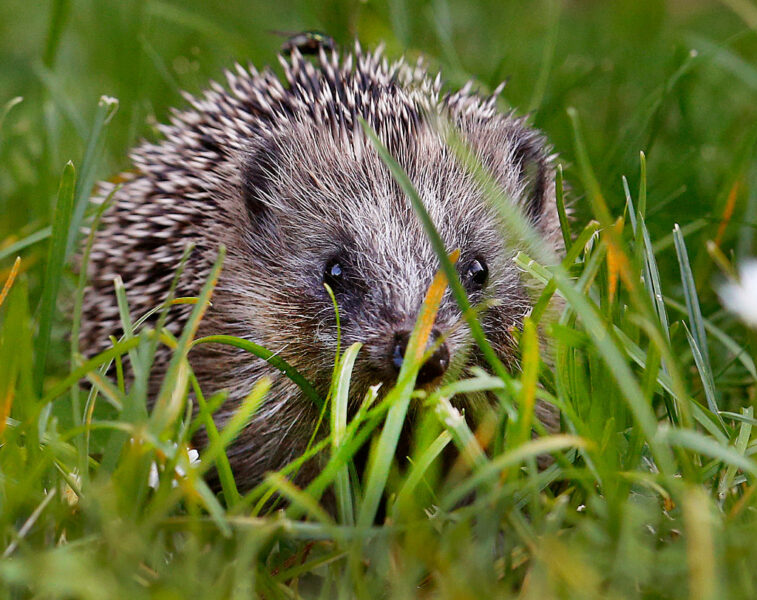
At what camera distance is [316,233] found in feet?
11.0

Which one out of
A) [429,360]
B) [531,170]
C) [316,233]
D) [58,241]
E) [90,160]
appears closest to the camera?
[429,360]

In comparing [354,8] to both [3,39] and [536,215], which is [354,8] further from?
[3,39]

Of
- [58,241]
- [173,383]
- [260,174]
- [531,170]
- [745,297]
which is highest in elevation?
[260,174]

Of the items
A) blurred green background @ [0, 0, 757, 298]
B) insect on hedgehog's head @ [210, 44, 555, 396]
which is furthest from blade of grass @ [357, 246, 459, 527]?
blurred green background @ [0, 0, 757, 298]

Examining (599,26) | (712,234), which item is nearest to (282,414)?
(712,234)

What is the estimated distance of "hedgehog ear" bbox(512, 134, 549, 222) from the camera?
3.59 meters

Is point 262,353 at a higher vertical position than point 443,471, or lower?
higher

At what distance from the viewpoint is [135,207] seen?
3980 mm

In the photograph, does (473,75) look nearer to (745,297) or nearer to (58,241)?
(745,297)

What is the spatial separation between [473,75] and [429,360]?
299cm

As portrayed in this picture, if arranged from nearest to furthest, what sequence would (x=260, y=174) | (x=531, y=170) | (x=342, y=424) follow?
(x=342, y=424) → (x=260, y=174) → (x=531, y=170)

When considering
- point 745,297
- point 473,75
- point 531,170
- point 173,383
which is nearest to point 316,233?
point 531,170

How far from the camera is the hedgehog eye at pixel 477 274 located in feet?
10.5

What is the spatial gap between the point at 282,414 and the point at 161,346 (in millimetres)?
556
